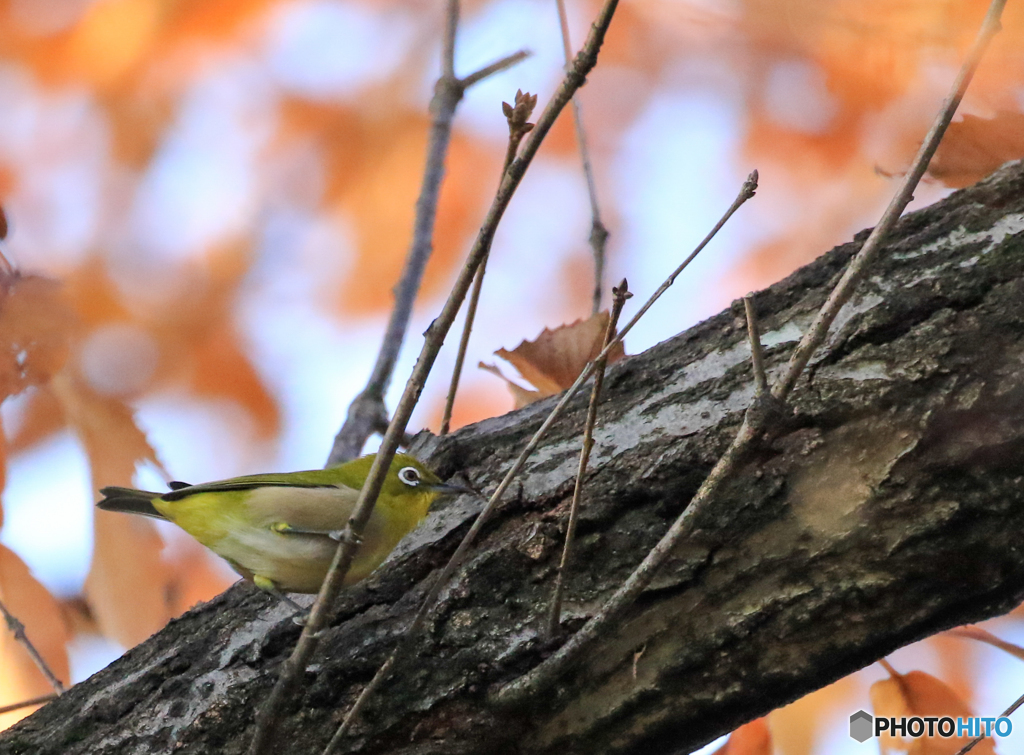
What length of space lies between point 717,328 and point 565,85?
3.96ft

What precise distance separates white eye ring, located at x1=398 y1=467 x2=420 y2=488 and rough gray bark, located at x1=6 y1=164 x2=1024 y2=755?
0.79 feet

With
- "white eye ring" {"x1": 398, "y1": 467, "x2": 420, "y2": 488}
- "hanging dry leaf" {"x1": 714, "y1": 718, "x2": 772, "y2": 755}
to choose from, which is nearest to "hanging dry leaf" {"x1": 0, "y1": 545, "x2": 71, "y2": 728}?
"white eye ring" {"x1": 398, "y1": 467, "x2": 420, "y2": 488}

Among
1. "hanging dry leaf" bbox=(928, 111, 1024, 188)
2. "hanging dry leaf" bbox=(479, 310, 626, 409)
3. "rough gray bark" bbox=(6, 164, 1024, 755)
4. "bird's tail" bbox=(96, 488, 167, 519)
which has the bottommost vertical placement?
"rough gray bark" bbox=(6, 164, 1024, 755)

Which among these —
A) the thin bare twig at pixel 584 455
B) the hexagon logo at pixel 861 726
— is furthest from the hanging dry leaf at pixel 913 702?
the thin bare twig at pixel 584 455

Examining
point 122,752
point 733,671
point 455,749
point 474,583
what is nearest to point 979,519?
point 733,671

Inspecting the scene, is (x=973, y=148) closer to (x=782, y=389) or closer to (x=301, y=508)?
(x=782, y=389)

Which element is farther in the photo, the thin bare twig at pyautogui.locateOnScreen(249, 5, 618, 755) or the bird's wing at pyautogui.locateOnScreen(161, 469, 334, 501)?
the bird's wing at pyautogui.locateOnScreen(161, 469, 334, 501)

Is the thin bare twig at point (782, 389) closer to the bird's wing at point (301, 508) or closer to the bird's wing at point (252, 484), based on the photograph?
the bird's wing at point (301, 508)

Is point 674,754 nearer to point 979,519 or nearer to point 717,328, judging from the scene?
point 979,519

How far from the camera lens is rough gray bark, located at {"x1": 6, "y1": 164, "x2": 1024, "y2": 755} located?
195 centimetres

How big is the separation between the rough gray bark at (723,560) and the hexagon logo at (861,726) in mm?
917

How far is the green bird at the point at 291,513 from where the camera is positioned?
251cm

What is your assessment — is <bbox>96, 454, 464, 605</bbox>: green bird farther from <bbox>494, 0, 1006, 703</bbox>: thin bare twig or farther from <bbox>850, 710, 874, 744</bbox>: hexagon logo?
<bbox>850, 710, 874, 744</bbox>: hexagon logo

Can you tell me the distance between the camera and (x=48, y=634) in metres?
3.09
